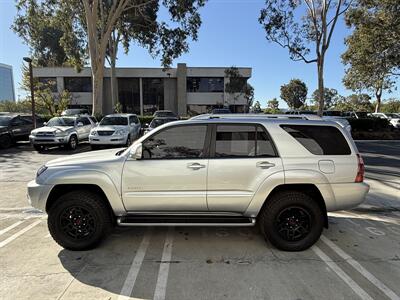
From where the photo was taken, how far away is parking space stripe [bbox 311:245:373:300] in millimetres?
3089

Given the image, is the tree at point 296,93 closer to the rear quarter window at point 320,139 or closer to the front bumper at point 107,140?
the front bumper at point 107,140

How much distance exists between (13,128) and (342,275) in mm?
16547

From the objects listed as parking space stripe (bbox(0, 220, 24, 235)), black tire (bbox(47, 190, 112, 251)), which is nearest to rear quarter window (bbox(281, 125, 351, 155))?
black tire (bbox(47, 190, 112, 251))

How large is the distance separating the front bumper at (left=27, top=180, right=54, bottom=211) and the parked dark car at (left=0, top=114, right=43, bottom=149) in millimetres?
12922

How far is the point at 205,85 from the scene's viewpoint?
43.0m

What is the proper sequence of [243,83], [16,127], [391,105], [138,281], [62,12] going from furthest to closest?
[391,105], [243,83], [62,12], [16,127], [138,281]

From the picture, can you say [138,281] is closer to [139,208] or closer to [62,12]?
[139,208]

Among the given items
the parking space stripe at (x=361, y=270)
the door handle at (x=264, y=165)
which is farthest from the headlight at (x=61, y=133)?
the parking space stripe at (x=361, y=270)

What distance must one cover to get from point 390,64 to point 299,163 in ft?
76.9

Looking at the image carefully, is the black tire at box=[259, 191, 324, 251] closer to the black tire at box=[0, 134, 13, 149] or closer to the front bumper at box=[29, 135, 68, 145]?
the front bumper at box=[29, 135, 68, 145]

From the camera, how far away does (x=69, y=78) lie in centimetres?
4222

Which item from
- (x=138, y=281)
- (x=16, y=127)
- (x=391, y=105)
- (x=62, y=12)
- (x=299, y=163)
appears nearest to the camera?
(x=138, y=281)

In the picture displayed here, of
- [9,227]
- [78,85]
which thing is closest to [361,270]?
[9,227]

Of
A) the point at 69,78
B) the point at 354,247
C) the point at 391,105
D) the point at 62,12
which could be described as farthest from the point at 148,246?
the point at 391,105
